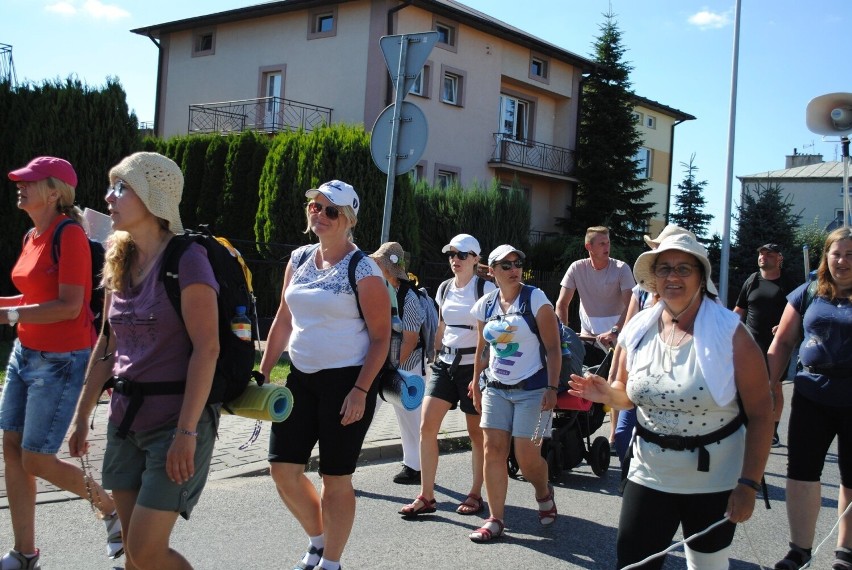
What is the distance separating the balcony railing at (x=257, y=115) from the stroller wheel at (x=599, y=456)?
18.6 metres

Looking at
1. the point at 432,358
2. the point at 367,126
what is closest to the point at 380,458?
the point at 432,358

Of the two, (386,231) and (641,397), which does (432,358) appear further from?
(641,397)

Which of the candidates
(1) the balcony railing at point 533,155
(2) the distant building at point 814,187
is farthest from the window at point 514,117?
(2) the distant building at point 814,187

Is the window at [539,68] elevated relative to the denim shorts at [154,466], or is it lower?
elevated

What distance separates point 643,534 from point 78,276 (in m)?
2.85

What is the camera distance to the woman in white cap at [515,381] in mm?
5531

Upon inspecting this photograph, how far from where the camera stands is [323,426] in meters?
4.21

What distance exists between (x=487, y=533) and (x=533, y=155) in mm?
26403

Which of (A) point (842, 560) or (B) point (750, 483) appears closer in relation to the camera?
(B) point (750, 483)

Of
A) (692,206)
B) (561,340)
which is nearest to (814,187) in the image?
(692,206)

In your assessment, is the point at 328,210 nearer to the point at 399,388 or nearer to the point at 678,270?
the point at 399,388

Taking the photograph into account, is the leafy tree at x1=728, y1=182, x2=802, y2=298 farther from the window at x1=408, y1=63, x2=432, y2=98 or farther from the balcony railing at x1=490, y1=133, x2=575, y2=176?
the window at x1=408, y1=63, x2=432, y2=98

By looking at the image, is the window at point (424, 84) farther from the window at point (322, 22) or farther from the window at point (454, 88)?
the window at point (322, 22)

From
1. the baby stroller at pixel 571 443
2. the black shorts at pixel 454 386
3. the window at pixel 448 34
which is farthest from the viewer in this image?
the window at pixel 448 34
